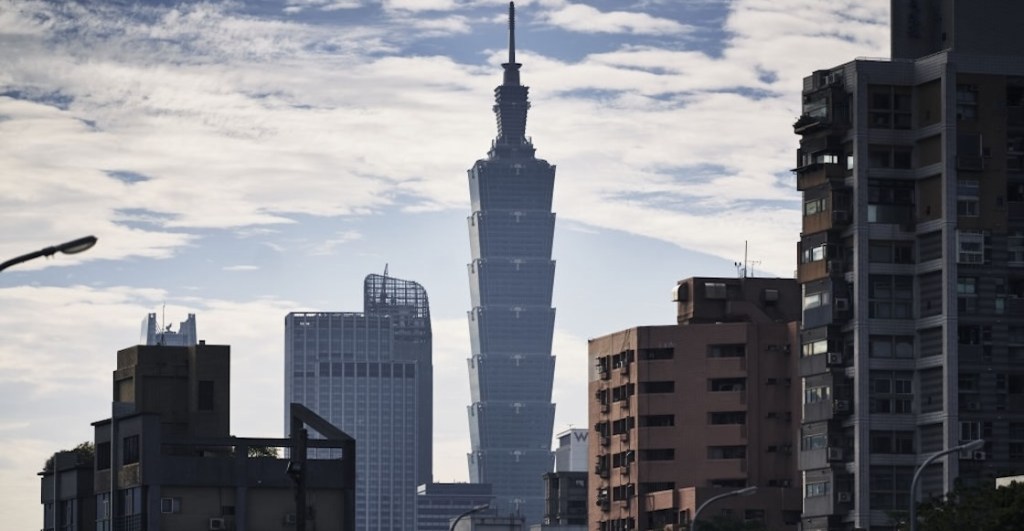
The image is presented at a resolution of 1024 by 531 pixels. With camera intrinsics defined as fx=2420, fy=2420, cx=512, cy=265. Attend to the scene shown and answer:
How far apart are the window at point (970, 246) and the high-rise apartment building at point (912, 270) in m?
0.18

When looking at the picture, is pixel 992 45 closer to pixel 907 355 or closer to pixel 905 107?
pixel 905 107

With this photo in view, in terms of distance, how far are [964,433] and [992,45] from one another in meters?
32.6

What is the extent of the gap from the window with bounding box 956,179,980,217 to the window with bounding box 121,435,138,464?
7705 centimetres

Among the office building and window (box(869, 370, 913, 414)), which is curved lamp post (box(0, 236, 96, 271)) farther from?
window (box(869, 370, 913, 414))

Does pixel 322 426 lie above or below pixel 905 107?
below

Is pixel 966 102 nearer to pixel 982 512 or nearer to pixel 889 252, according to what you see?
pixel 889 252

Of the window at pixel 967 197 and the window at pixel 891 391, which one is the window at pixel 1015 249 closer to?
the window at pixel 967 197

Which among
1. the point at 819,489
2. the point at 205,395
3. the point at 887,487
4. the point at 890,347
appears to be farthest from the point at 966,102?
the point at 205,395

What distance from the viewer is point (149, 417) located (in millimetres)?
147375

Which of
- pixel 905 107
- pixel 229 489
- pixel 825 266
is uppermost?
pixel 905 107

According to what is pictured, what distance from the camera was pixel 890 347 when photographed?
197m

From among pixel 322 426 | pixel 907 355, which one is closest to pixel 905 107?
pixel 907 355

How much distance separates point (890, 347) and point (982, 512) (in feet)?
239

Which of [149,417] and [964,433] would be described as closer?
[149,417]
